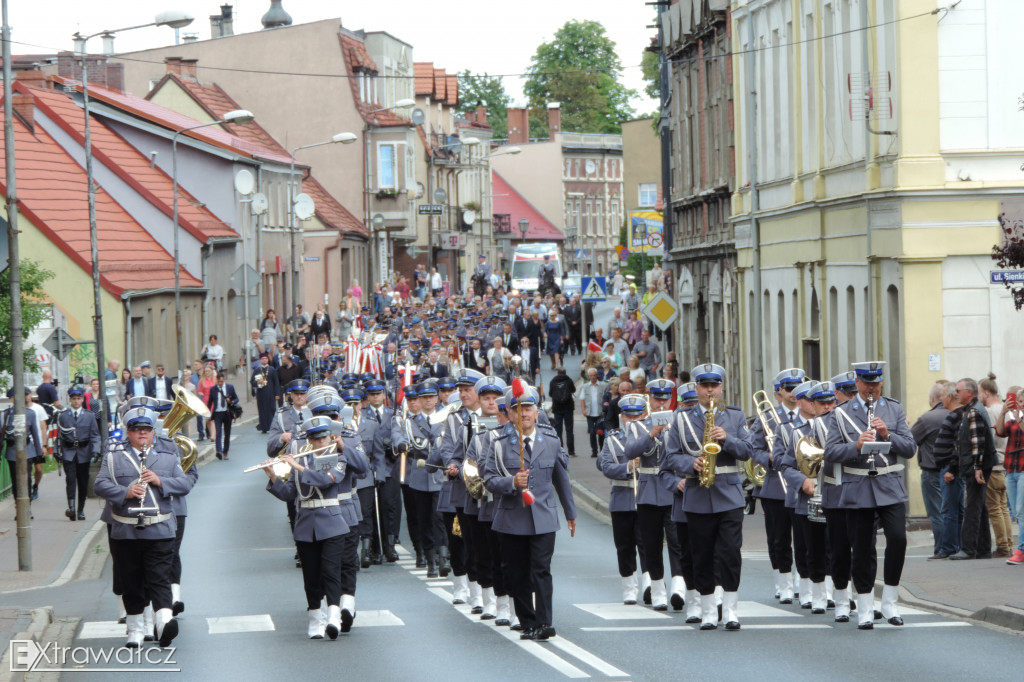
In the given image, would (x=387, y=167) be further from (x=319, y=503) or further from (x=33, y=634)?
(x=319, y=503)

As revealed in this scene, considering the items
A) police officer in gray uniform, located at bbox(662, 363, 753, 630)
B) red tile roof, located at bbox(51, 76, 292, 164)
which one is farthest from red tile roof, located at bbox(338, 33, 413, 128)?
police officer in gray uniform, located at bbox(662, 363, 753, 630)

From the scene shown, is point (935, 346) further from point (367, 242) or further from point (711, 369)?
point (367, 242)

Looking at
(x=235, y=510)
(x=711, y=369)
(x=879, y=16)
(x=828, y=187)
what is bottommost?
(x=235, y=510)

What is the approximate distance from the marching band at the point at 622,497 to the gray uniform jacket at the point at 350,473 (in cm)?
2

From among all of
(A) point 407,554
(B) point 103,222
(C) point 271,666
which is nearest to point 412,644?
(C) point 271,666

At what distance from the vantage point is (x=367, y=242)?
77250 mm

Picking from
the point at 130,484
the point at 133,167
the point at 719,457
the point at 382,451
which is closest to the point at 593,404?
the point at 382,451

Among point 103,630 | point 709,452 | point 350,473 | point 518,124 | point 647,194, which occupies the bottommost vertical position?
point 103,630

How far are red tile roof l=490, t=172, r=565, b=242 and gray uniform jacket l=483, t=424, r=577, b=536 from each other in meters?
113

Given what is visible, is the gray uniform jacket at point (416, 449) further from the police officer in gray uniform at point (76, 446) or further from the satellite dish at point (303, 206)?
the satellite dish at point (303, 206)

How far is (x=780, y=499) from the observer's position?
15539mm

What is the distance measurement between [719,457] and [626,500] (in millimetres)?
1735

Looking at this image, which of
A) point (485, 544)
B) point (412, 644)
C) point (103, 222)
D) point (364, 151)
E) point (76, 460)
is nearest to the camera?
point (412, 644)

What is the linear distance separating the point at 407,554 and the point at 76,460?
7.10 m
